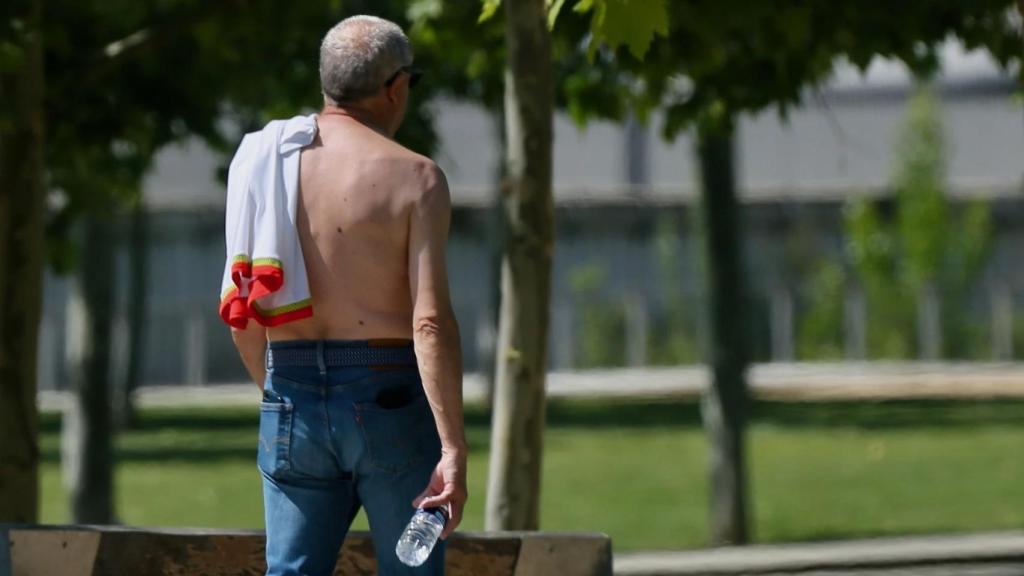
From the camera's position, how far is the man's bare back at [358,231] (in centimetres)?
442

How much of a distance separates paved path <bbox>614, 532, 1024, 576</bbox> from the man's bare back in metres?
5.75

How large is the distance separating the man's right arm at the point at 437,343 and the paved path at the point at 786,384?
85.3 feet

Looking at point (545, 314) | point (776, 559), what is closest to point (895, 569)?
point (776, 559)

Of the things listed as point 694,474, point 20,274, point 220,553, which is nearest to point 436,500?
point 220,553

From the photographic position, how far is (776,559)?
410 inches

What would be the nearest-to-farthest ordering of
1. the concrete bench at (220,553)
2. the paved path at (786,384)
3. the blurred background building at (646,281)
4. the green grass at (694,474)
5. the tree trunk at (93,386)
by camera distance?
the concrete bench at (220,553), the green grass at (694,474), the tree trunk at (93,386), the paved path at (786,384), the blurred background building at (646,281)

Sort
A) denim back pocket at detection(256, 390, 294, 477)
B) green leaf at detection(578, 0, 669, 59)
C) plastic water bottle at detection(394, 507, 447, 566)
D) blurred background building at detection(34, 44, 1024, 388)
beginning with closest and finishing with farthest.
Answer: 1. plastic water bottle at detection(394, 507, 447, 566)
2. denim back pocket at detection(256, 390, 294, 477)
3. green leaf at detection(578, 0, 669, 59)
4. blurred background building at detection(34, 44, 1024, 388)

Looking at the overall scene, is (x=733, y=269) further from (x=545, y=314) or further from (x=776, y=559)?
(x=545, y=314)

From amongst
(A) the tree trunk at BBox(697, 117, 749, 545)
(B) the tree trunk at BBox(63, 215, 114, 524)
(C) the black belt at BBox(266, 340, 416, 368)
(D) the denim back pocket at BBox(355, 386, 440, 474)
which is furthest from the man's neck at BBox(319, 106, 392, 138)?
(B) the tree trunk at BBox(63, 215, 114, 524)

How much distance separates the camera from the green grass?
13.9 m

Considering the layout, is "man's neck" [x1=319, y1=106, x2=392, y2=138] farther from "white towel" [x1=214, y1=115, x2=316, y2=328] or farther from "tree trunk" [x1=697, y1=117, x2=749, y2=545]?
"tree trunk" [x1=697, y1=117, x2=749, y2=545]

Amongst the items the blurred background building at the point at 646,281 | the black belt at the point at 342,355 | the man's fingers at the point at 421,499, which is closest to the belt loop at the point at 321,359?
the black belt at the point at 342,355

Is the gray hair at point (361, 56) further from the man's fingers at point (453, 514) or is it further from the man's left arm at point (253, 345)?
the man's fingers at point (453, 514)

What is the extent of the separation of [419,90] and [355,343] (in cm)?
854
